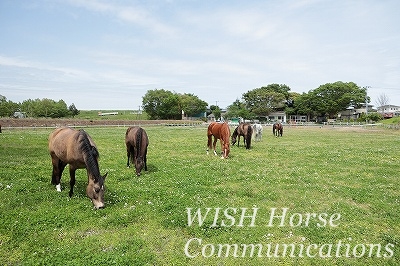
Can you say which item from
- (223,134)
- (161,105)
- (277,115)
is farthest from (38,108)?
(223,134)

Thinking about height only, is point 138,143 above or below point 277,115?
below

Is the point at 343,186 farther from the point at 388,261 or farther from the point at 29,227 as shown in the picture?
the point at 29,227

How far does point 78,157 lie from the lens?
28.2 feet

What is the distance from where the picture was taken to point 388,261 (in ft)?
18.8

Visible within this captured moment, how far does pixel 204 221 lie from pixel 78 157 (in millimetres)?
4688

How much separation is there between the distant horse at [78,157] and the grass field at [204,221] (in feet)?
1.44

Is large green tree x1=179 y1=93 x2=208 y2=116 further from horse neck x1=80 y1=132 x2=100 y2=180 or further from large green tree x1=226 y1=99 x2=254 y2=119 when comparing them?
horse neck x1=80 y1=132 x2=100 y2=180

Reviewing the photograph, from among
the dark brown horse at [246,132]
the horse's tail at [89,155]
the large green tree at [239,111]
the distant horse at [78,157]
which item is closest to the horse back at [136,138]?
the distant horse at [78,157]

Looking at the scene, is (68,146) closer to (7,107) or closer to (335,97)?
(335,97)

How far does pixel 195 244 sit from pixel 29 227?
4.40 m

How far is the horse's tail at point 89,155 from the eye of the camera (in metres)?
8.16

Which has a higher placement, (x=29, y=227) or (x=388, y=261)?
(x=29, y=227)

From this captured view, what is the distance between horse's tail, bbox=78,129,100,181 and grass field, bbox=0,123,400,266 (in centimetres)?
115

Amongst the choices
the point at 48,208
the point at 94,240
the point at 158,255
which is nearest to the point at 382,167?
the point at 158,255
